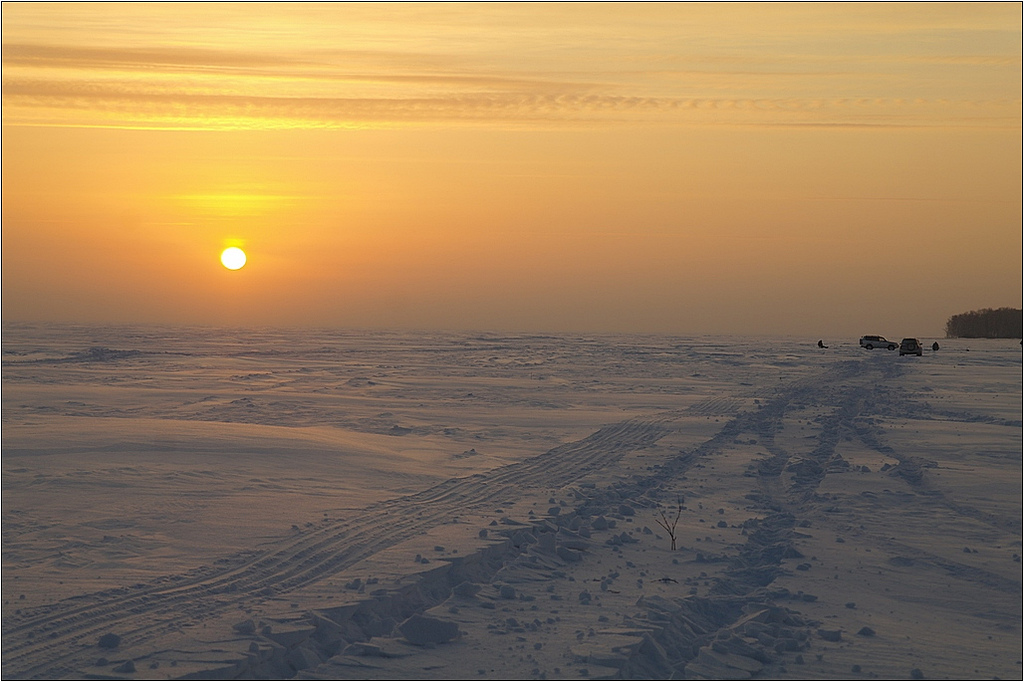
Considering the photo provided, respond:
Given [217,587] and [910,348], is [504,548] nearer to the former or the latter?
[217,587]

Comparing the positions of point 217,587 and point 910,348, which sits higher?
point 910,348

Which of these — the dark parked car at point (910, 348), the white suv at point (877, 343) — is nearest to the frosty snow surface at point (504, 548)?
the dark parked car at point (910, 348)

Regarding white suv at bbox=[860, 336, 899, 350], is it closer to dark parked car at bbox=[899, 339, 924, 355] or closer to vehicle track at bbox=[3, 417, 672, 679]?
dark parked car at bbox=[899, 339, 924, 355]

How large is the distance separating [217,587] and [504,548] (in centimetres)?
264

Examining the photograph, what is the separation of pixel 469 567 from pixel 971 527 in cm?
553

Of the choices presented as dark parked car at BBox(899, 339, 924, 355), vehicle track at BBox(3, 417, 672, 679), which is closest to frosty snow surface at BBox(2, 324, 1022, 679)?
vehicle track at BBox(3, 417, 672, 679)

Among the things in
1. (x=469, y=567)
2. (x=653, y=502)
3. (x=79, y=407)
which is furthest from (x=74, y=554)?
(x=79, y=407)

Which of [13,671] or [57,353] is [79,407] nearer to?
[13,671]

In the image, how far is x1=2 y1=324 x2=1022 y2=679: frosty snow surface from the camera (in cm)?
580

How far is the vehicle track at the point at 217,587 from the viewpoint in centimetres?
567

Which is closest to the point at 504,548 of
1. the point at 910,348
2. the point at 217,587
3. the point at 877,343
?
the point at 217,587

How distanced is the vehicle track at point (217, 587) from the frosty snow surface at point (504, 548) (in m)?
0.03

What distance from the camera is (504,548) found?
26.8ft

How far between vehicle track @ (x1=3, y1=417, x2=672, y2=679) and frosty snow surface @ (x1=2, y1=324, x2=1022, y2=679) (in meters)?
0.03
